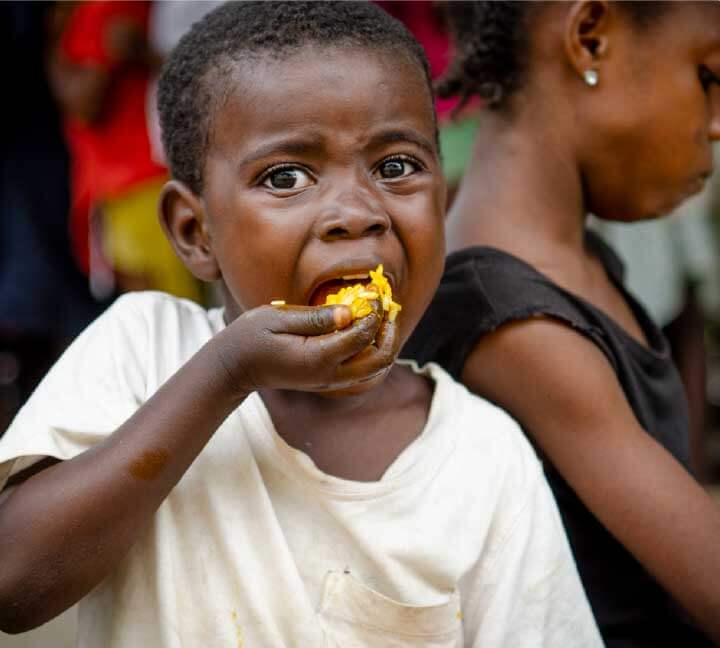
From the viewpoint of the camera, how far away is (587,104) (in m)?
1.84

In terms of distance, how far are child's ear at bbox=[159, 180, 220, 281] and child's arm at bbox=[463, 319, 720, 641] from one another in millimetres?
517

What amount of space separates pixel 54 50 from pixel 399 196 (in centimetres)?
278

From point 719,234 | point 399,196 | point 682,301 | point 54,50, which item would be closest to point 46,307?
point 54,50

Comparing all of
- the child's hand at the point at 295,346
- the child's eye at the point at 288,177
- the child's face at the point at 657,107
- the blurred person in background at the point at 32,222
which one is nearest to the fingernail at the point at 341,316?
the child's hand at the point at 295,346

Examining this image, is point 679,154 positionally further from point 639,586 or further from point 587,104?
point 639,586

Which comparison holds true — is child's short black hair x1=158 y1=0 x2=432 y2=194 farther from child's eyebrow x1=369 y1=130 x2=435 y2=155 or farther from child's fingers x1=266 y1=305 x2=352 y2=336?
child's fingers x1=266 y1=305 x2=352 y2=336

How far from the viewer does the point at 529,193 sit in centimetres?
189

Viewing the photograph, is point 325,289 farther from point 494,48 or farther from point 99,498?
point 494,48

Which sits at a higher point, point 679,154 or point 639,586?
point 679,154

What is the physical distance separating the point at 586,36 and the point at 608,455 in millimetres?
801

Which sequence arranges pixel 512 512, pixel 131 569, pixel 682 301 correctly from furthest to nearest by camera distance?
pixel 682 301 → pixel 512 512 → pixel 131 569

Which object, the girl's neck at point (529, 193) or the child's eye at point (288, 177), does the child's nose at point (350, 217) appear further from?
the girl's neck at point (529, 193)

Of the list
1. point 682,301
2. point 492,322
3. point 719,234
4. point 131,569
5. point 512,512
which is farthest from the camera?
point 719,234

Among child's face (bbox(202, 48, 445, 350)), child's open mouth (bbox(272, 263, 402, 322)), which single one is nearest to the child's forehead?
child's face (bbox(202, 48, 445, 350))
